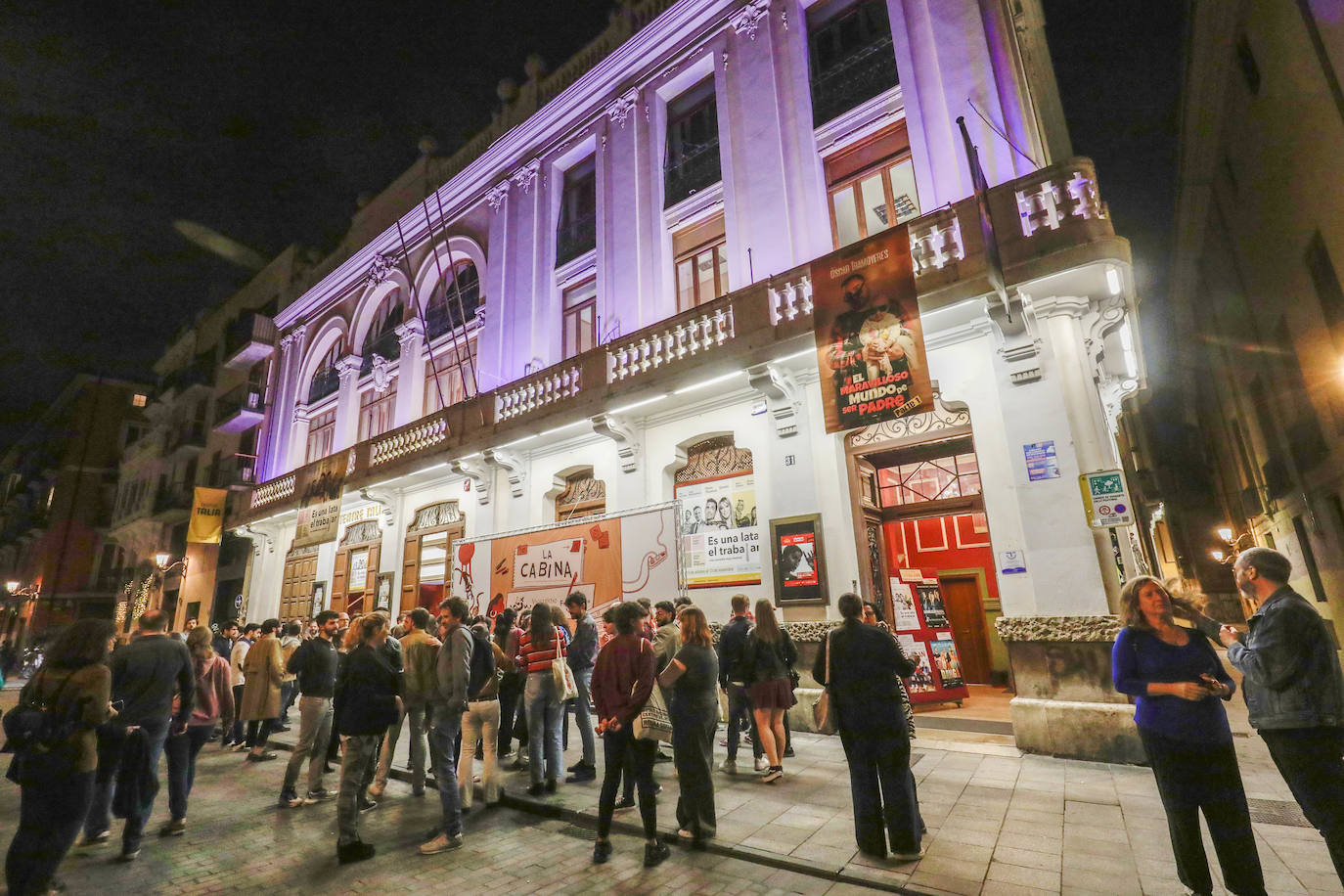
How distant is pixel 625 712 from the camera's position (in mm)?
4918

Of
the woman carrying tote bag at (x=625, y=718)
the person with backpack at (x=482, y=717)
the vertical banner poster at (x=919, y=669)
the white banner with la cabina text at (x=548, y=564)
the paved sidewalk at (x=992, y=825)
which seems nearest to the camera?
the paved sidewalk at (x=992, y=825)

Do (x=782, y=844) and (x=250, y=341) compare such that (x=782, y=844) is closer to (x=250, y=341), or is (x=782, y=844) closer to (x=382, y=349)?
(x=382, y=349)

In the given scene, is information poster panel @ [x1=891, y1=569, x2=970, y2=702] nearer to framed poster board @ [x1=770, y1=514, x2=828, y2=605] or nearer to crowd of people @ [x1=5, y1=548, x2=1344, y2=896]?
framed poster board @ [x1=770, y1=514, x2=828, y2=605]

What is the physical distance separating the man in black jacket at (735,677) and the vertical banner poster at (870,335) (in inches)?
123

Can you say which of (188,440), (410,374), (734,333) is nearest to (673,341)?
(734,333)

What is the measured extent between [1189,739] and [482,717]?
5.81 meters

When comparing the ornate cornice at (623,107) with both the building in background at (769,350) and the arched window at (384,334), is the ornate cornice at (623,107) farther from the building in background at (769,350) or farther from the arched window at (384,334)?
the arched window at (384,334)

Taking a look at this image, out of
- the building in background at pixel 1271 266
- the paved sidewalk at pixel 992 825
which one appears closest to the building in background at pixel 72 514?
the paved sidewalk at pixel 992 825

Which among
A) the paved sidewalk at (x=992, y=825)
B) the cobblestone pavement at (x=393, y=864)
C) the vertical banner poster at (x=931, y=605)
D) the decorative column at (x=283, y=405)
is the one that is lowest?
the cobblestone pavement at (x=393, y=864)

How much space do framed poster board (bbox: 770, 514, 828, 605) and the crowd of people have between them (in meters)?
2.12

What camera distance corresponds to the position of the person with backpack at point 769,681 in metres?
6.65

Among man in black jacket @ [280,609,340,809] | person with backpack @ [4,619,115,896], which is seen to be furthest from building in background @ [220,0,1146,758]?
person with backpack @ [4,619,115,896]

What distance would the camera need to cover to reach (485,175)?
18.1m

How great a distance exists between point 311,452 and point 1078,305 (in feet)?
78.1
